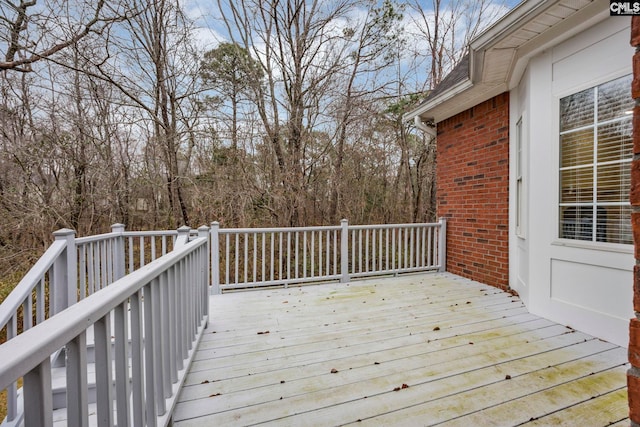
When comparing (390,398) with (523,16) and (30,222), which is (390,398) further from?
(30,222)

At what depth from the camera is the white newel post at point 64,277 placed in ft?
7.68

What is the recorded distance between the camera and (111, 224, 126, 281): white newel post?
349cm

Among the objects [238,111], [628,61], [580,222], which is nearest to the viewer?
[628,61]

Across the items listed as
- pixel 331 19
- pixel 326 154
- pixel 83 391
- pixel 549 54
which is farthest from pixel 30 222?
pixel 549 54

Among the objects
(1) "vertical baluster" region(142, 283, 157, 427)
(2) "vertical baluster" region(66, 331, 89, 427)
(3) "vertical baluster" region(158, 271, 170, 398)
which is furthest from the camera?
(3) "vertical baluster" region(158, 271, 170, 398)

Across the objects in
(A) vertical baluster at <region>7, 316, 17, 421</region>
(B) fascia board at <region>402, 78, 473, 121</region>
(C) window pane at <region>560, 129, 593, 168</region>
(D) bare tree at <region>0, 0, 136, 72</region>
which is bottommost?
(A) vertical baluster at <region>7, 316, 17, 421</region>

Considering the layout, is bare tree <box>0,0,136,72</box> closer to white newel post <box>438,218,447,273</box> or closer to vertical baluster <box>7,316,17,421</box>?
vertical baluster <box>7,316,17,421</box>

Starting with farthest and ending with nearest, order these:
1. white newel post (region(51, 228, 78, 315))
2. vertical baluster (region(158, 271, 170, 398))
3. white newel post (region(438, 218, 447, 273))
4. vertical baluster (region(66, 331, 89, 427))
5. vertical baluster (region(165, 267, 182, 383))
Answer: white newel post (region(438, 218, 447, 273)) < white newel post (region(51, 228, 78, 315)) < vertical baluster (region(165, 267, 182, 383)) < vertical baluster (region(158, 271, 170, 398)) < vertical baluster (region(66, 331, 89, 427))

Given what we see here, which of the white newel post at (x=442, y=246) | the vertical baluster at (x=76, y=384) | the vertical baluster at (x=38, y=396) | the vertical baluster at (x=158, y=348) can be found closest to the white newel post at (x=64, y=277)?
the vertical baluster at (x=158, y=348)

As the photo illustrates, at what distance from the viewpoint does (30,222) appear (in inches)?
212

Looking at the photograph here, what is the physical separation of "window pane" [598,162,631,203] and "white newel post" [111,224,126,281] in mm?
4730

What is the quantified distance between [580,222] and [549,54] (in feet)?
5.47

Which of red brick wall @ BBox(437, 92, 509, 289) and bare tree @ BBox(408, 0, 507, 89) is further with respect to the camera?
bare tree @ BBox(408, 0, 507, 89)

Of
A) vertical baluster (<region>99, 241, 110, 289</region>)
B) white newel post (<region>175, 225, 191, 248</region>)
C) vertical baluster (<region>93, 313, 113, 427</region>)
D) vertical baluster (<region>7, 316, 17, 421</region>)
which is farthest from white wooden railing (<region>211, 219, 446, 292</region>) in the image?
vertical baluster (<region>93, 313, 113, 427</region>)
